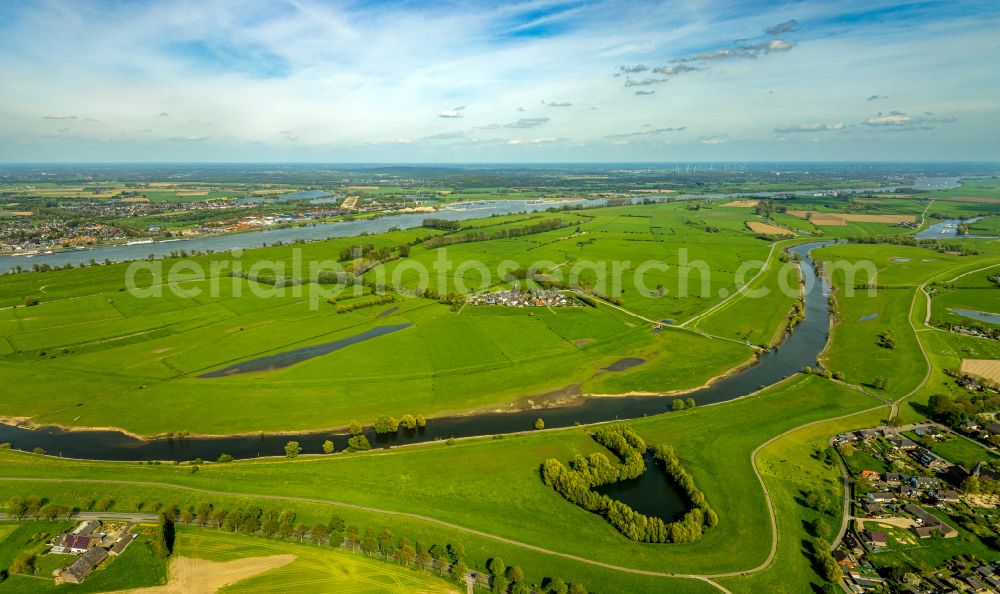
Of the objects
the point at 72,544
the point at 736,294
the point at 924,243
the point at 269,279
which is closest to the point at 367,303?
the point at 269,279

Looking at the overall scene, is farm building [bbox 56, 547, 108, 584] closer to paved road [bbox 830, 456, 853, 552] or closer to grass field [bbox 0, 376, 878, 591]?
grass field [bbox 0, 376, 878, 591]

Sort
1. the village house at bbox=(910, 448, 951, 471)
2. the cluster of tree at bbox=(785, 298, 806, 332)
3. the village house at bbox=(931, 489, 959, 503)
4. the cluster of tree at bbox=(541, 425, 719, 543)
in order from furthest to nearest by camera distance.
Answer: the cluster of tree at bbox=(785, 298, 806, 332)
the village house at bbox=(910, 448, 951, 471)
the village house at bbox=(931, 489, 959, 503)
the cluster of tree at bbox=(541, 425, 719, 543)

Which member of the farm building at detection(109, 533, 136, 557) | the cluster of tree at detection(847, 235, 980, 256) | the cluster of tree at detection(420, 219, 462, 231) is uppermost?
the cluster of tree at detection(420, 219, 462, 231)

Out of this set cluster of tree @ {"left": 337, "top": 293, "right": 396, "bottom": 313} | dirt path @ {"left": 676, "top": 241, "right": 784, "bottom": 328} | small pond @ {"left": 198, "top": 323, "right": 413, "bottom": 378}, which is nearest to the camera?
small pond @ {"left": 198, "top": 323, "right": 413, "bottom": 378}

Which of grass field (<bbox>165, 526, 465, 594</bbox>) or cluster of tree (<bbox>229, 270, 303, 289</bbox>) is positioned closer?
Answer: grass field (<bbox>165, 526, 465, 594</bbox>)

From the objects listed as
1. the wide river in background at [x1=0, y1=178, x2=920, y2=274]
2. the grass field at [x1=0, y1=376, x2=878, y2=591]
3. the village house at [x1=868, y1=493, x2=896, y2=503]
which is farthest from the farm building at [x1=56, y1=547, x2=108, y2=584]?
the wide river in background at [x1=0, y1=178, x2=920, y2=274]

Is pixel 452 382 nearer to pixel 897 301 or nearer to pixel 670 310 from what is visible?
pixel 670 310
